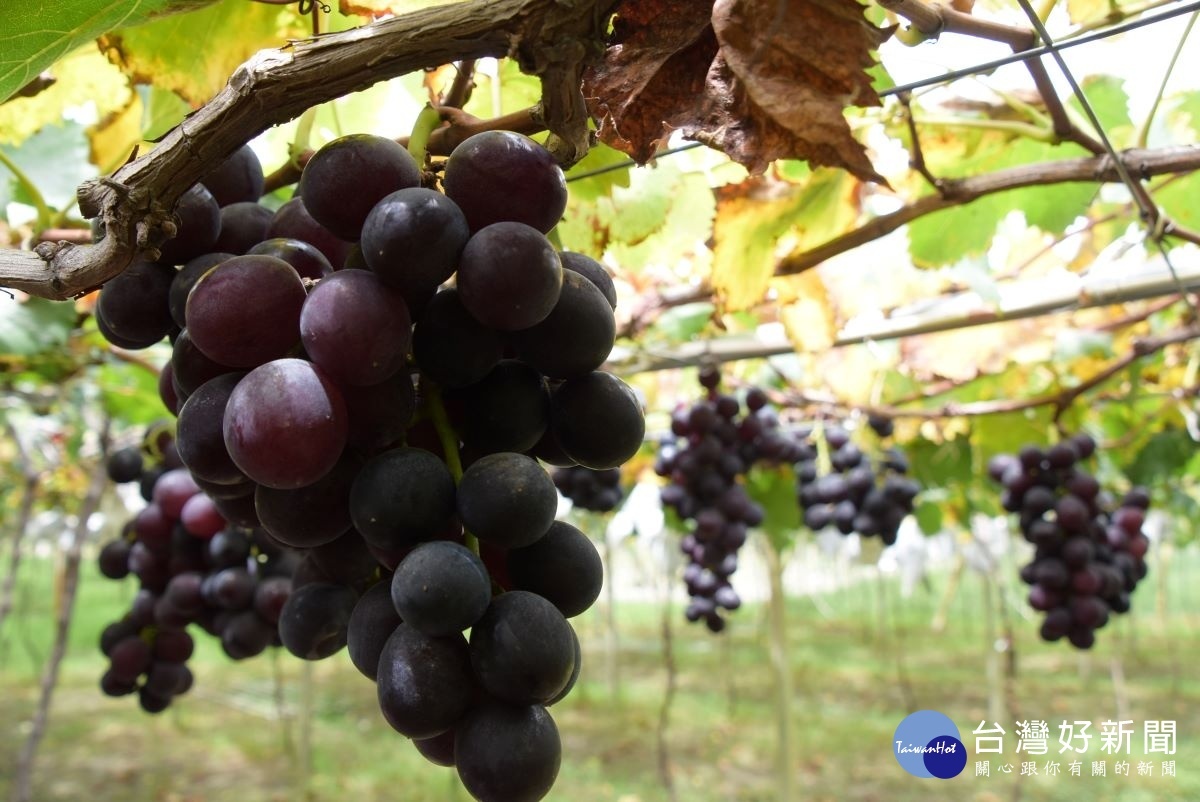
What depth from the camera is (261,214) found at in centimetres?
75

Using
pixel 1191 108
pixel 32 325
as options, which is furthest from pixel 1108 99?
pixel 32 325

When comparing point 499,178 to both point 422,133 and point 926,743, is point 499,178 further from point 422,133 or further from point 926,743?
point 926,743

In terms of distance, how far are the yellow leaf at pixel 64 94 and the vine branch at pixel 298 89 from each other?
79 centimetres

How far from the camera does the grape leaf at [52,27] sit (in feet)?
2.23

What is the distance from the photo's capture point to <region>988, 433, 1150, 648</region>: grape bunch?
2.40 meters

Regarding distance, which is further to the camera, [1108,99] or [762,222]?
[1108,99]

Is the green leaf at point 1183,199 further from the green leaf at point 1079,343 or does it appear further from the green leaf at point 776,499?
the green leaf at point 776,499

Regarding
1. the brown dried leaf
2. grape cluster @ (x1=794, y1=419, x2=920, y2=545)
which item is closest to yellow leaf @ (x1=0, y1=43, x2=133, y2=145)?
the brown dried leaf

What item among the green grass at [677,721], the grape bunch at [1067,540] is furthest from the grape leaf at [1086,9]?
the green grass at [677,721]

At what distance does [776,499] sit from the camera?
3.80m

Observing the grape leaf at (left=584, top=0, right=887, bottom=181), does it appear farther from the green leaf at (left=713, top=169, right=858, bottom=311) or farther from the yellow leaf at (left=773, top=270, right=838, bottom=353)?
the yellow leaf at (left=773, top=270, right=838, bottom=353)

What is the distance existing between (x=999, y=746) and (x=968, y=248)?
20.0 ft

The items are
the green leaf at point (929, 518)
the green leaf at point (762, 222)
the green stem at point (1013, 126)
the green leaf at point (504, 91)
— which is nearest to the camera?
the green leaf at point (504, 91)

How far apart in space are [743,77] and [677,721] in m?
8.75
